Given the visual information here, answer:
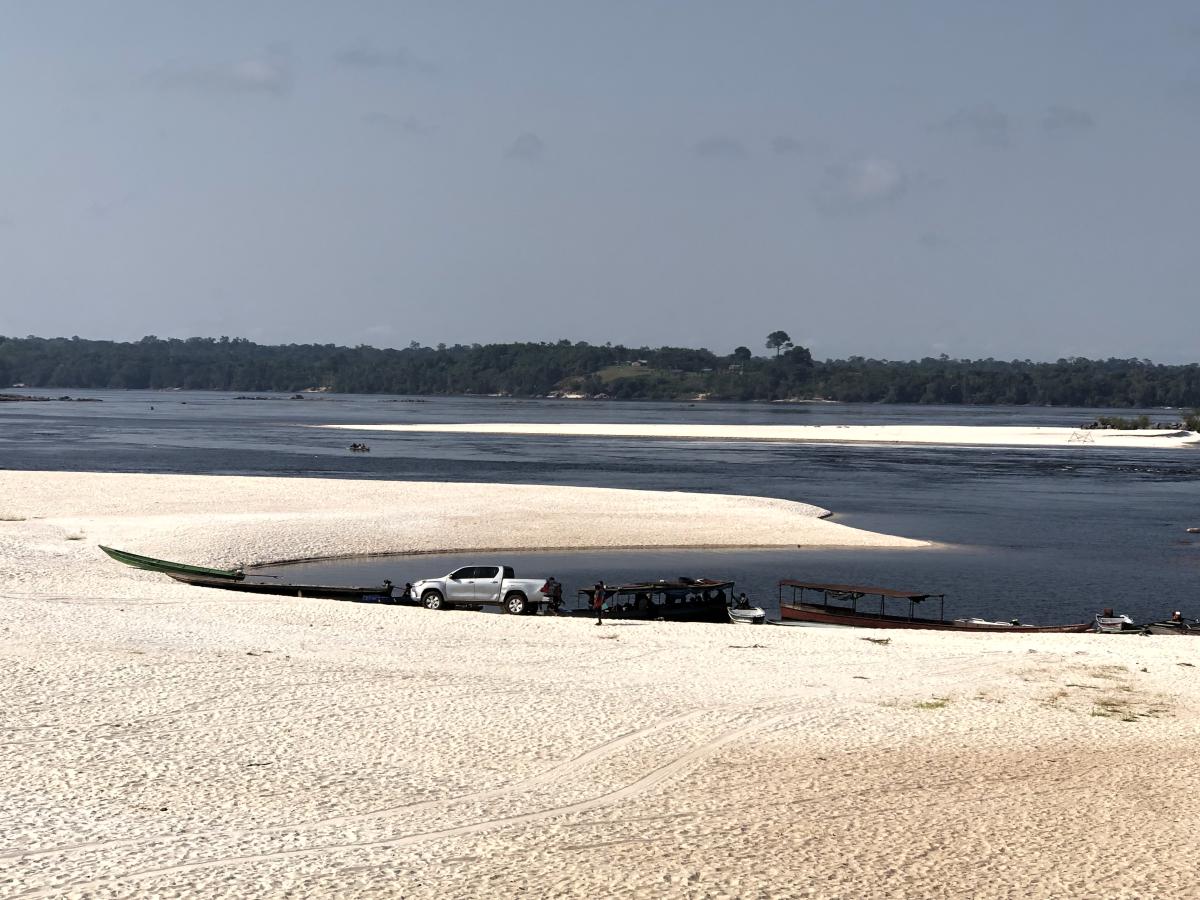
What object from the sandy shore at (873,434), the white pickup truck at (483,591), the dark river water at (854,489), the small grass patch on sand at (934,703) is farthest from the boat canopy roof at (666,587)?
the sandy shore at (873,434)

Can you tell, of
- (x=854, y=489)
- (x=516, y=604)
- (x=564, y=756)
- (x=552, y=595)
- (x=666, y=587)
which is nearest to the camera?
(x=564, y=756)

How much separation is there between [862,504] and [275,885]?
68.5m

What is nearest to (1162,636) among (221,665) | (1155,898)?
(1155,898)

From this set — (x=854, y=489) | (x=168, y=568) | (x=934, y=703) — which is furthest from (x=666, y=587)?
(x=854, y=489)

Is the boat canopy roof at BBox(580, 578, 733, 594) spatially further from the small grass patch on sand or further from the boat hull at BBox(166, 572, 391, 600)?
the small grass patch on sand

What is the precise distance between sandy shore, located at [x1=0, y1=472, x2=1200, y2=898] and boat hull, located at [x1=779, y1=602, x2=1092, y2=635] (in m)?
2.32

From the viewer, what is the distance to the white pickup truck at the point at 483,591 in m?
39.8

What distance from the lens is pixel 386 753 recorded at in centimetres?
2231

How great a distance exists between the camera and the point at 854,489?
304ft

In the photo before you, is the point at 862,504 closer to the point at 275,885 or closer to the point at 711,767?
the point at 711,767

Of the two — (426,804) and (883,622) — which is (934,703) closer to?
(426,804)

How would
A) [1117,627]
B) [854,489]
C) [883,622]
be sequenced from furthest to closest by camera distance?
[854,489]
[883,622]
[1117,627]

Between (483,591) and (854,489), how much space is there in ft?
186

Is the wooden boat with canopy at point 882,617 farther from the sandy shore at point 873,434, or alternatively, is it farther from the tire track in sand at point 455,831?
the sandy shore at point 873,434
